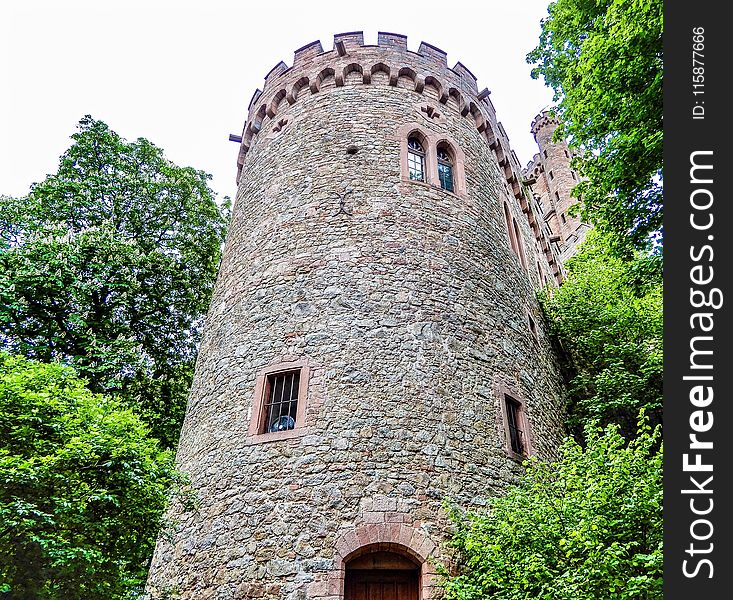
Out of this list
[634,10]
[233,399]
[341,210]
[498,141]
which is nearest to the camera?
[634,10]

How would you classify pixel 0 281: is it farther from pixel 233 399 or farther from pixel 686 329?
pixel 686 329

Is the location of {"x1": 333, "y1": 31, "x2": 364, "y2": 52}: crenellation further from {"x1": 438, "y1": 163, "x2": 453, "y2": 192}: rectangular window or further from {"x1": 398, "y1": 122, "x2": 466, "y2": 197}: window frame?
{"x1": 438, "y1": 163, "x2": 453, "y2": 192}: rectangular window

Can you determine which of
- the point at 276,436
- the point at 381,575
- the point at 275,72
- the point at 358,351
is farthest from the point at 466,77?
the point at 381,575

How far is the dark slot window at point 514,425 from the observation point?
9500mm

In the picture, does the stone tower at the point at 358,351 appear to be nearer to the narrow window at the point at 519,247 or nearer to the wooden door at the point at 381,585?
the wooden door at the point at 381,585

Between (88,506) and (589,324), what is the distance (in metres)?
12.4

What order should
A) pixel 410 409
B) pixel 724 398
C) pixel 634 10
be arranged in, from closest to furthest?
pixel 724 398
pixel 634 10
pixel 410 409

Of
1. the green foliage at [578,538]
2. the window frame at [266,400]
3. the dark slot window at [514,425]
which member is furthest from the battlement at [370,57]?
the green foliage at [578,538]

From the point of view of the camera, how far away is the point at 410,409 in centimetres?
848

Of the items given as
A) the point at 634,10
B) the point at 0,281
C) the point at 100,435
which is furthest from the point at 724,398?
the point at 0,281

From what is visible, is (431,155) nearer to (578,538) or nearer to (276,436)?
(276,436)

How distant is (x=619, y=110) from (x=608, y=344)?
21.8 ft

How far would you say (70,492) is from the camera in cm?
625

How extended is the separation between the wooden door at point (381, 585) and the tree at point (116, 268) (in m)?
8.09
